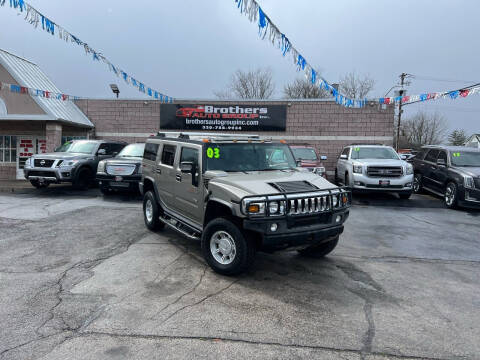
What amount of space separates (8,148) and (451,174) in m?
19.2

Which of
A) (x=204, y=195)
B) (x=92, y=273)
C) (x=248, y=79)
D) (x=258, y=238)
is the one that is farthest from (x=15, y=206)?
(x=248, y=79)

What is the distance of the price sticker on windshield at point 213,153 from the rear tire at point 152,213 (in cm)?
208

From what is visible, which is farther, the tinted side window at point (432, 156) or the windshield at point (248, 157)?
the tinted side window at point (432, 156)

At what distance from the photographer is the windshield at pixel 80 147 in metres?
12.9

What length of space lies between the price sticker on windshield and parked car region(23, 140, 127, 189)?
8152 mm

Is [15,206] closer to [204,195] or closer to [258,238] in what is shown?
[204,195]

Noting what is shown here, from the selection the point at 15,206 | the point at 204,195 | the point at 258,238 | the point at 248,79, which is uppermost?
the point at 248,79

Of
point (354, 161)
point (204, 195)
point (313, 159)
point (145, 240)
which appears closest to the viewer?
point (204, 195)

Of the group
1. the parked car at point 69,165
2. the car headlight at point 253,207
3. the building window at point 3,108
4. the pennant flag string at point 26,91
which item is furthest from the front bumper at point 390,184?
the building window at point 3,108

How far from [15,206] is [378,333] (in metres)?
9.93

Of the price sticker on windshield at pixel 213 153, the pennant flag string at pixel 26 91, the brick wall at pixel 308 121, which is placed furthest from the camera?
the brick wall at pixel 308 121

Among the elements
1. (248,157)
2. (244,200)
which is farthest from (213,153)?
(244,200)

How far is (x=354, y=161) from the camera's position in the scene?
11.6m

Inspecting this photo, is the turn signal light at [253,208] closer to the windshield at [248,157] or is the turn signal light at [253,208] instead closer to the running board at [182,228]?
the windshield at [248,157]
